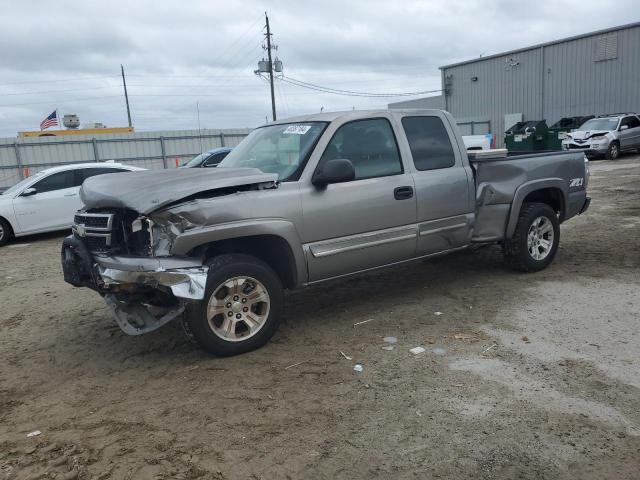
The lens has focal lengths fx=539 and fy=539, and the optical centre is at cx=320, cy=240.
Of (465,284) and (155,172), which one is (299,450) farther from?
(465,284)

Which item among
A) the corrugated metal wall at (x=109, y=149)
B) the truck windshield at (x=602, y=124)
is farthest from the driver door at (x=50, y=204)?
the truck windshield at (x=602, y=124)

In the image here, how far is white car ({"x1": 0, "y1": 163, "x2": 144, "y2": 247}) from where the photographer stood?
10.6 metres

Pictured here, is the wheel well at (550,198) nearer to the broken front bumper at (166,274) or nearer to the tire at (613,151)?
the broken front bumper at (166,274)

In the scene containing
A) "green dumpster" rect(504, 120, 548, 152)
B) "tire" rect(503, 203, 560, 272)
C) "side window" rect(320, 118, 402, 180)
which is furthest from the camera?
"green dumpster" rect(504, 120, 548, 152)

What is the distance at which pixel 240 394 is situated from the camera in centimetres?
364

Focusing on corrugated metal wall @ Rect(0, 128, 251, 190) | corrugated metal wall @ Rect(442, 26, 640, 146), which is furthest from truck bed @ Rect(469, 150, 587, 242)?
corrugated metal wall @ Rect(442, 26, 640, 146)

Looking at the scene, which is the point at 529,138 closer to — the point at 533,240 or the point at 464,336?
the point at 533,240

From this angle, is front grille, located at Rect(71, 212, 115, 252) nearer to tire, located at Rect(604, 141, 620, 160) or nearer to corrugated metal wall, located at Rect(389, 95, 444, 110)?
tire, located at Rect(604, 141, 620, 160)

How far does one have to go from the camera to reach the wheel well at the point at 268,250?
4.28 metres

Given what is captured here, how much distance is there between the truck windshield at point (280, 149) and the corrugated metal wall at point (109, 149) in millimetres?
18599

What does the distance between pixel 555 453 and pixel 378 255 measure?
2397 millimetres

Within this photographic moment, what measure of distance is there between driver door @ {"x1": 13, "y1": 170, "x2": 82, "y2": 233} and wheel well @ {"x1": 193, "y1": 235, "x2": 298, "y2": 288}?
7660mm

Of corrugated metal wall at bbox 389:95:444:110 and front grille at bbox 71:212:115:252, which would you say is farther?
corrugated metal wall at bbox 389:95:444:110

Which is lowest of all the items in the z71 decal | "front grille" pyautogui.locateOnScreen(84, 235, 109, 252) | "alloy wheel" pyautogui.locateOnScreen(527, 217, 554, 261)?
"alloy wheel" pyautogui.locateOnScreen(527, 217, 554, 261)
